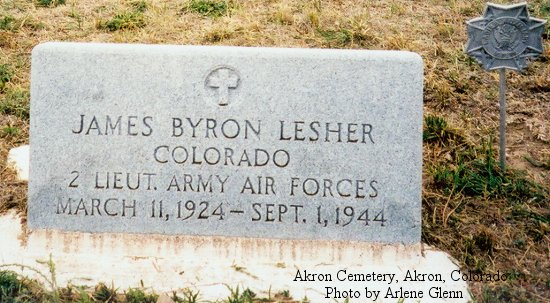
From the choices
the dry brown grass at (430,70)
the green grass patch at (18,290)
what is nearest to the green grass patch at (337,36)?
the dry brown grass at (430,70)

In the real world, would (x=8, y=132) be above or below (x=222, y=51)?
below

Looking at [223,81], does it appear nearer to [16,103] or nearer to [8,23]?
[16,103]

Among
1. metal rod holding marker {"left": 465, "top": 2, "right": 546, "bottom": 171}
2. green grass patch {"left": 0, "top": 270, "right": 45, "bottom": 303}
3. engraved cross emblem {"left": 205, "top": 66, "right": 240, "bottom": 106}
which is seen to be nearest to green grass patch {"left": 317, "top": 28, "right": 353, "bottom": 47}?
metal rod holding marker {"left": 465, "top": 2, "right": 546, "bottom": 171}

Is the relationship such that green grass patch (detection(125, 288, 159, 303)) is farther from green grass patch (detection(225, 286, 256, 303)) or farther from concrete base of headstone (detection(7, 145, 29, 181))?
concrete base of headstone (detection(7, 145, 29, 181))

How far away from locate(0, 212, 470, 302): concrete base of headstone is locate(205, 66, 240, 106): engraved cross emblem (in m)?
0.84

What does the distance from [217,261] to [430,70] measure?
2.93 meters

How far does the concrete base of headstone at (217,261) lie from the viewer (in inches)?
112

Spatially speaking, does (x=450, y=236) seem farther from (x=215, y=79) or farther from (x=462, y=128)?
(x=215, y=79)

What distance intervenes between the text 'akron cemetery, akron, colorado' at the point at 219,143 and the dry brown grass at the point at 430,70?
589mm

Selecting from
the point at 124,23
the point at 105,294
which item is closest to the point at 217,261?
the point at 105,294

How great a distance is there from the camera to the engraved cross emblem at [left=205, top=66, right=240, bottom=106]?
2998 mm

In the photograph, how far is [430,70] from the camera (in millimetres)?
4844

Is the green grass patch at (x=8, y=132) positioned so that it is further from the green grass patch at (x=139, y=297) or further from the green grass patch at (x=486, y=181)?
the green grass patch at (x=486, y=181)

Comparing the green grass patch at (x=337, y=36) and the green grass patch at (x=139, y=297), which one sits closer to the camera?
the green grass patch at (x=139, y=297)
